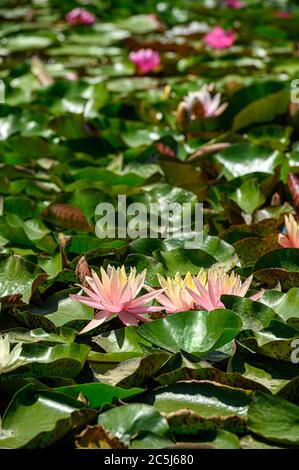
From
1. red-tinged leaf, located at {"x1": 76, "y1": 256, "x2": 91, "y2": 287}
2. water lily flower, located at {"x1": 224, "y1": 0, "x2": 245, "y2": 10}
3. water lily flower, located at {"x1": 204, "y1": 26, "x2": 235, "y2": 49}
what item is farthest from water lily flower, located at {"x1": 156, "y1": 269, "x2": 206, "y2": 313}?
water lily flower, located at {"x1": 224, "y1": 0, "x2": 245, "y2": 10}

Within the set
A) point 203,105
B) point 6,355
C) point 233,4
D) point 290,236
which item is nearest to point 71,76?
point 203,105

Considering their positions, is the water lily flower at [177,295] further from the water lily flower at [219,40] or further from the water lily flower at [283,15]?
the water lily flower at [283,15]

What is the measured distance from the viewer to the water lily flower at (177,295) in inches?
71.6

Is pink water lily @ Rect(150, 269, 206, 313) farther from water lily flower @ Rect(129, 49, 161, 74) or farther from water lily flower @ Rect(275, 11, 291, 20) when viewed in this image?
water lily flower @ Rect(275, 11, 291, 20)

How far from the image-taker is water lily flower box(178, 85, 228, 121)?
323 centimetres

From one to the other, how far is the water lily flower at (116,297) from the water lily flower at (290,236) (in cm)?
43

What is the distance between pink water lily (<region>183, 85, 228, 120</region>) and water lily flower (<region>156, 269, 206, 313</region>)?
1480 mm

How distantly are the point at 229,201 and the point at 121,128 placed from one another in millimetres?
963

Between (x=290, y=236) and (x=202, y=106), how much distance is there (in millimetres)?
1244

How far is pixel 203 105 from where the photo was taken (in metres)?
3.25

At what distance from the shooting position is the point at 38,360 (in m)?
1.70

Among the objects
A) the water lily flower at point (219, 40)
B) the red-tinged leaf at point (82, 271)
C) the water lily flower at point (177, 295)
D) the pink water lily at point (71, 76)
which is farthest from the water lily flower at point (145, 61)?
the water lily flower at point (177, 295)

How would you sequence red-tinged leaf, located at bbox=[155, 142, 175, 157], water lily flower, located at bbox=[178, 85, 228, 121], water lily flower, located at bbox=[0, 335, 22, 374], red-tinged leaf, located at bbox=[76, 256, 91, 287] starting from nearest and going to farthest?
water lily flower, located at bbox=[0, 335, 22, 374]
red-tinged leaf, located at bbox=[76, 256, 91, 287]
red-tinged leaf, located at bbox=[155, 142, 175, 157]
water lily flower, located at bbox=[178, 85, 228, 121]

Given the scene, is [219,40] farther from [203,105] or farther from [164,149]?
[164,149]
